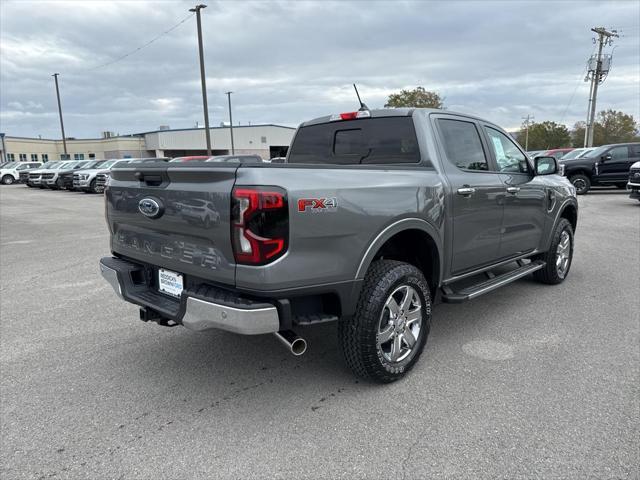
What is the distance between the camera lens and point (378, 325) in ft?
10.1

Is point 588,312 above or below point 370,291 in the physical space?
below

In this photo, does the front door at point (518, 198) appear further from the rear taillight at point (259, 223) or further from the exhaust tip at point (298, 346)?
the rear taillight at point (259, 223)

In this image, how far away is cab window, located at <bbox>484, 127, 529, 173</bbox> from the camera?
4656 mm

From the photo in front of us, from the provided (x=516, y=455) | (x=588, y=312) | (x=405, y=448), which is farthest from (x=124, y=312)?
(x=588, y=312)

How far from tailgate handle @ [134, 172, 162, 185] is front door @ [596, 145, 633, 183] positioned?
59.1ft

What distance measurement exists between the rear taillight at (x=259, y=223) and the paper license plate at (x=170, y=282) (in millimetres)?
672

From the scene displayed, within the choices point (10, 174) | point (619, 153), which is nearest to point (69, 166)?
point (10, 174)

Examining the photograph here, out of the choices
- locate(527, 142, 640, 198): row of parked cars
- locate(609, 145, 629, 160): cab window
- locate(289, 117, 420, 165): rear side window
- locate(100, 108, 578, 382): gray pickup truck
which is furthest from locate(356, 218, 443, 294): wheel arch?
locate(609, 145, 629, 160): cab window

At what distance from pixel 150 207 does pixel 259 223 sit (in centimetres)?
92

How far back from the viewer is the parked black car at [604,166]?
664 inches

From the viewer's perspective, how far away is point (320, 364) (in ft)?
11.9

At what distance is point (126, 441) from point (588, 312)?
4319 mm

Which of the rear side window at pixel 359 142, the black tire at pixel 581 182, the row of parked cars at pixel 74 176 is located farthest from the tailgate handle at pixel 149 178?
the black tire at pixel 581 182

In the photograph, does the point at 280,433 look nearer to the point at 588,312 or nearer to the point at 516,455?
the point at 516,455
